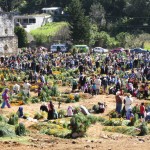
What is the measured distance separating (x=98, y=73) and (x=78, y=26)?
3148 centimetres

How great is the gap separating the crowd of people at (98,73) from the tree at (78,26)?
20.9 m

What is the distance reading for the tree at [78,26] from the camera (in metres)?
77.0

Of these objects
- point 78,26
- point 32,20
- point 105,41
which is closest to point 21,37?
point 78,26

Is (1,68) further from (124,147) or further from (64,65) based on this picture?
(124,147)

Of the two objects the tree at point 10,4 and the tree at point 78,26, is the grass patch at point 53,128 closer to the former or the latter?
the tree at point 78,26

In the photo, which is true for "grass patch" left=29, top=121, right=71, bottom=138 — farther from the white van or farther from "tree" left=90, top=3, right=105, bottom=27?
"tree" left=90, top=3, right=105, bottom=27

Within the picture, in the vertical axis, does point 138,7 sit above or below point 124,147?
above

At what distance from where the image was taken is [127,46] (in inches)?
3098

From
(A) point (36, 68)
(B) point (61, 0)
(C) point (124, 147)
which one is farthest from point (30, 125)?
(B) point (61, 0)

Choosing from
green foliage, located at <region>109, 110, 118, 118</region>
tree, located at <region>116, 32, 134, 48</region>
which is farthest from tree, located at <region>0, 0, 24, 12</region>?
green foliage, located at <region>109, 110, 118, 118</region>

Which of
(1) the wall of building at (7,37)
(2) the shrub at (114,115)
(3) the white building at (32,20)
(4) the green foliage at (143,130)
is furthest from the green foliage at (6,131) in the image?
(3) the white building at (32,20)

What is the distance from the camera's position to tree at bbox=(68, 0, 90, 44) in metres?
77.0

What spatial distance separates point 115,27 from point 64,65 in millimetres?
41393

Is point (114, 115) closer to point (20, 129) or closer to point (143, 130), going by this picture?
point (143, 130)
